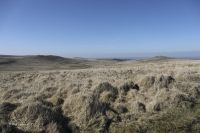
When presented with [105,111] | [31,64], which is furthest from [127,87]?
[31,64]

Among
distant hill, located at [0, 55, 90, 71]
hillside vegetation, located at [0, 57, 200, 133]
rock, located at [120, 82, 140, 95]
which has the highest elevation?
rock, located at [120, 82, 140, 95]

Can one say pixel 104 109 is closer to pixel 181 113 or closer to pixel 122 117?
pixel 122 117

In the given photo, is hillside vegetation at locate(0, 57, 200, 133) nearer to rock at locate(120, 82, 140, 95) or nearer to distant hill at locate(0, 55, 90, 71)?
rock at locate(120, 82, 140, 95)

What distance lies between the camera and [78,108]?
12094 millimetres

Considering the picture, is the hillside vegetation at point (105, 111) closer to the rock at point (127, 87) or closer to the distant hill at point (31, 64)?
the rock at point (127, 87)

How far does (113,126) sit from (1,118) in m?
4.22

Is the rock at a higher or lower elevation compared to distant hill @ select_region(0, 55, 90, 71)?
higher

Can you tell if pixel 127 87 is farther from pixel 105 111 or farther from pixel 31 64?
pixel 31 64

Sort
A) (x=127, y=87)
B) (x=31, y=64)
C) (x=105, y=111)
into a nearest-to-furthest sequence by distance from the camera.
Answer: (x=105, y=111)
(x=127, y=87)
(x=31, y=64)

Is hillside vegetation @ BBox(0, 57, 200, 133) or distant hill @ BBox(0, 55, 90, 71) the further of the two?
distant hill @ BBox(0, 55, 90, 71)

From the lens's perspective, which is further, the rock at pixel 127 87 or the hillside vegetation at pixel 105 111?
the rock at pixel 127 87

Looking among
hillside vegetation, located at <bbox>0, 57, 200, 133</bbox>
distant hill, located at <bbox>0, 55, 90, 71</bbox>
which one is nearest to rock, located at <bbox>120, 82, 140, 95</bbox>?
hillside vegetation, located at <bbox>0, 57, 200, 133</bbox>

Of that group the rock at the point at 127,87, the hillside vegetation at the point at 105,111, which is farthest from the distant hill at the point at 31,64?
the hillside vegetation at the point at 105,111

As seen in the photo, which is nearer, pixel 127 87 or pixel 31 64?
pixel 127 87
